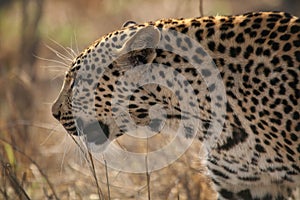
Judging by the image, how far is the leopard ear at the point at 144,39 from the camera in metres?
5.59

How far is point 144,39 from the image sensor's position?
18.4ft

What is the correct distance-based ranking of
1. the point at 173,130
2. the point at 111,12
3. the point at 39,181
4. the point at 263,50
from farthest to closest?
the point at 111,12, the point at 39,181, the point at 173,130, the point at 263,50

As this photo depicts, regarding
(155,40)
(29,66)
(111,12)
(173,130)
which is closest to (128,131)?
(173,130)

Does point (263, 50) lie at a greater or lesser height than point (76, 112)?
greater

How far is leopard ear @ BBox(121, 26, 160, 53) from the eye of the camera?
5.59 meters

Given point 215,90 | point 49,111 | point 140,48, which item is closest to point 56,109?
point 140,48

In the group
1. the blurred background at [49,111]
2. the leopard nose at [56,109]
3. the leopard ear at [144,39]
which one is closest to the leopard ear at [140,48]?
the leopard ear at [144,39]

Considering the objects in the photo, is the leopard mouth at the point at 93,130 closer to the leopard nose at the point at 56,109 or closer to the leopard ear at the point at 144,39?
the leopard nose at the point at 56,109

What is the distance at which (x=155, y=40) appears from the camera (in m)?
5.62

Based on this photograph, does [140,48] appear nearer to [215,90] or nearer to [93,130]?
[215,90]

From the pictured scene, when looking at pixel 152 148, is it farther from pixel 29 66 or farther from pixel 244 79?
pixel 29 66

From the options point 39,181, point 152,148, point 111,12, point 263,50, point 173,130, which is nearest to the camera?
point 263,50

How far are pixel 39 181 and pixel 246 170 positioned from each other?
76.3 inches

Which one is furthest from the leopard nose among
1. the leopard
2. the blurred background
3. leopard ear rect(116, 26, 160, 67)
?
leopard ear rect(116, 26, 160, 67)
